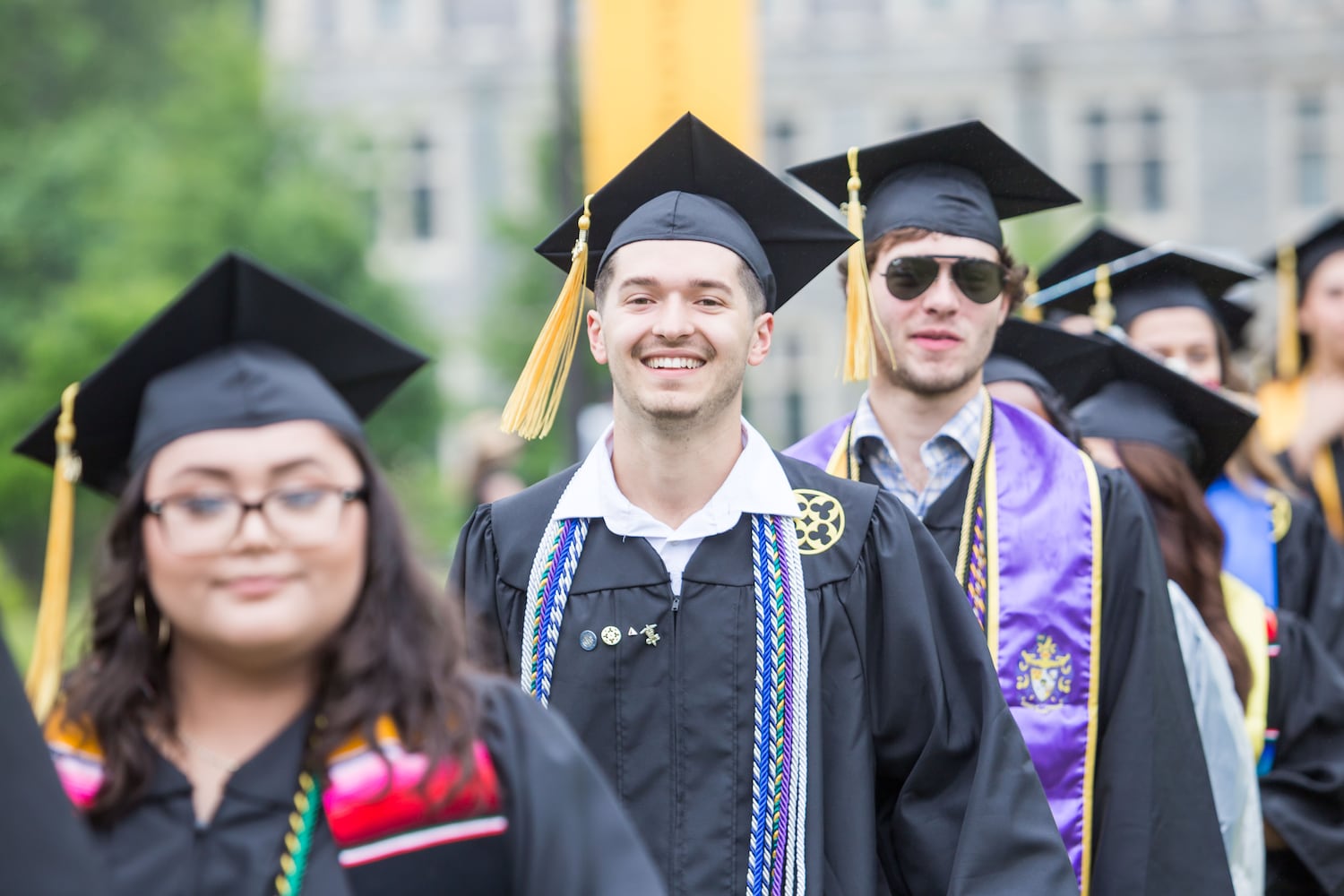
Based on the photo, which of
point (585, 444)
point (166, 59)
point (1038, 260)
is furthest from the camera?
point (166, 59)

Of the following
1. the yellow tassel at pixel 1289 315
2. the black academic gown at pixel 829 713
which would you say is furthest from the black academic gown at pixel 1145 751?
the yellow tassel at pixel 1289 315

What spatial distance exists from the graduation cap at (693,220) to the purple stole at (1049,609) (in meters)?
0.69

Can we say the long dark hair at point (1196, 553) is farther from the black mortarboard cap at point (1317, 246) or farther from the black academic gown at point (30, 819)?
the black academic gown at point (30, 819)

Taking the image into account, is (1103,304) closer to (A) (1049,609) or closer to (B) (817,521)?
(A) (1049,609)

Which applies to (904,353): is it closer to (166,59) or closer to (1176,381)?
(1176,381)

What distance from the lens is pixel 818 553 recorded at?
3.17m

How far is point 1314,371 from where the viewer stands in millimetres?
6633

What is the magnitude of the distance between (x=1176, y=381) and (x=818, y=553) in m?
1.91

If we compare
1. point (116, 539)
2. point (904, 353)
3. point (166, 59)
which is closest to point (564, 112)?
point (904, 353)

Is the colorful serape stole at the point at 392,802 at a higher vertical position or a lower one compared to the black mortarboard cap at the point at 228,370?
lower

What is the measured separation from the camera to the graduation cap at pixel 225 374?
2146mm

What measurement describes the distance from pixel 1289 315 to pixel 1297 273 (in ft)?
0.55

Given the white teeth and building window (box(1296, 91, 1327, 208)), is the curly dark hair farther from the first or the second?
building window (box(1296, 91, 1327, 208))

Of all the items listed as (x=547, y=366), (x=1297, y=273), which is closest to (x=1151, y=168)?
(x=1297, y=273)
